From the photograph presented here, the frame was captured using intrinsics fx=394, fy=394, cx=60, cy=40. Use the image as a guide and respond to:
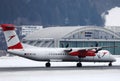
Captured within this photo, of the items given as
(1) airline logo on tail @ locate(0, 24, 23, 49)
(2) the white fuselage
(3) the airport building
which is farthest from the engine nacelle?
(3) the airport building

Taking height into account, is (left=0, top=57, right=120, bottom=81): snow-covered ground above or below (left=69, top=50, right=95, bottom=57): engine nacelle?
below

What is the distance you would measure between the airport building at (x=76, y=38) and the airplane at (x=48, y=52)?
31912 millimetres

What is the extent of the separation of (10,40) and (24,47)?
8.02ft

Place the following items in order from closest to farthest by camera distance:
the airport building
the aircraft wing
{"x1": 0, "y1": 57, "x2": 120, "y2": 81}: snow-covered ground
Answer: {"x1": 0, "y1": 57, "x2": 120, "y2": 81}: snow-covered ground → the aircraft wing → the airport building

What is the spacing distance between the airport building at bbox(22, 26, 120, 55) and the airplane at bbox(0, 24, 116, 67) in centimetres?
3191

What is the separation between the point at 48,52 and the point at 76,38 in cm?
4035

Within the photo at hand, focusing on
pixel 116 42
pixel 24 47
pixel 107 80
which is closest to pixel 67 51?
pixel 24 47

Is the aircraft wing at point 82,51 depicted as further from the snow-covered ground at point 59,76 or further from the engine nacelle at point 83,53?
the snow-covered ground at point 59,76

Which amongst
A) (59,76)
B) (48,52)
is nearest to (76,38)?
(48,52)

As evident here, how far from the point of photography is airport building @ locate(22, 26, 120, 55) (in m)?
98.0

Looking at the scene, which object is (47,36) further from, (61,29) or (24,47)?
(24,47)

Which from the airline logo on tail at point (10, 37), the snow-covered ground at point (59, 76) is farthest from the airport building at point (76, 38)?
the snow-covered ground at point (59, 76)

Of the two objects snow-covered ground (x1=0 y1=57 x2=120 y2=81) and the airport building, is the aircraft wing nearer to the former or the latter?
snow-covered ground (x1=0 y1=57 x2=120 y2=81)

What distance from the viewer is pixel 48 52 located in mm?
59719
